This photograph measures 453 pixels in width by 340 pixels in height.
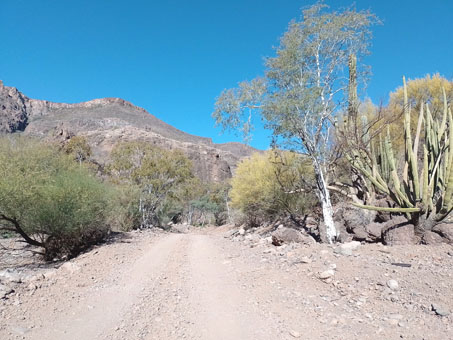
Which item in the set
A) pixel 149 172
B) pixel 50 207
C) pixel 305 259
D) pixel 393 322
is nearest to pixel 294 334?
pixel 393 322

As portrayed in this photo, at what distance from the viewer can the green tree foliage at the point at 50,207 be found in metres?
8.07

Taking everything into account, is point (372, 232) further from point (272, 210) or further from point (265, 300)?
point (272, 210)

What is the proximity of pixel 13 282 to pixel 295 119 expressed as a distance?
312 inches

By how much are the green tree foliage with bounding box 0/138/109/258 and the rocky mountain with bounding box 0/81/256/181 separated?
42.8 m

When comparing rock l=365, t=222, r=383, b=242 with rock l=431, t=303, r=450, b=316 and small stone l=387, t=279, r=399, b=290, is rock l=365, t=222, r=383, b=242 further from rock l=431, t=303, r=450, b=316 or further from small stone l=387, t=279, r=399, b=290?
rock l=431, t=303, r=450, b=316

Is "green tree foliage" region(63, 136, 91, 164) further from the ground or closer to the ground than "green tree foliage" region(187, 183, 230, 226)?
further from the ground

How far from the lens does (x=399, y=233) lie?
20.5 ft

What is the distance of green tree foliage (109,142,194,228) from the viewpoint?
69.8 ft

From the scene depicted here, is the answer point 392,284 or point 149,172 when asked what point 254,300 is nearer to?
point 392,284

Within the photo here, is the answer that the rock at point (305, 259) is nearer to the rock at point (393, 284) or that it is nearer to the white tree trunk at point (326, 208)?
the rock at point (393, 284)

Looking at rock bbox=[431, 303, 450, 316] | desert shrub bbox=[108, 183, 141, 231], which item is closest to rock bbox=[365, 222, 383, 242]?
rock bbox=[431, 303, 450, 316]

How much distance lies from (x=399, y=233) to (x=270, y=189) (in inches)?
348

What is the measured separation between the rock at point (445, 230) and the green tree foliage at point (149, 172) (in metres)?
17.9

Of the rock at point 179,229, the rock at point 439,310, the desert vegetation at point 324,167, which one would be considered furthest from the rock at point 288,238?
the rock at point 179,229
